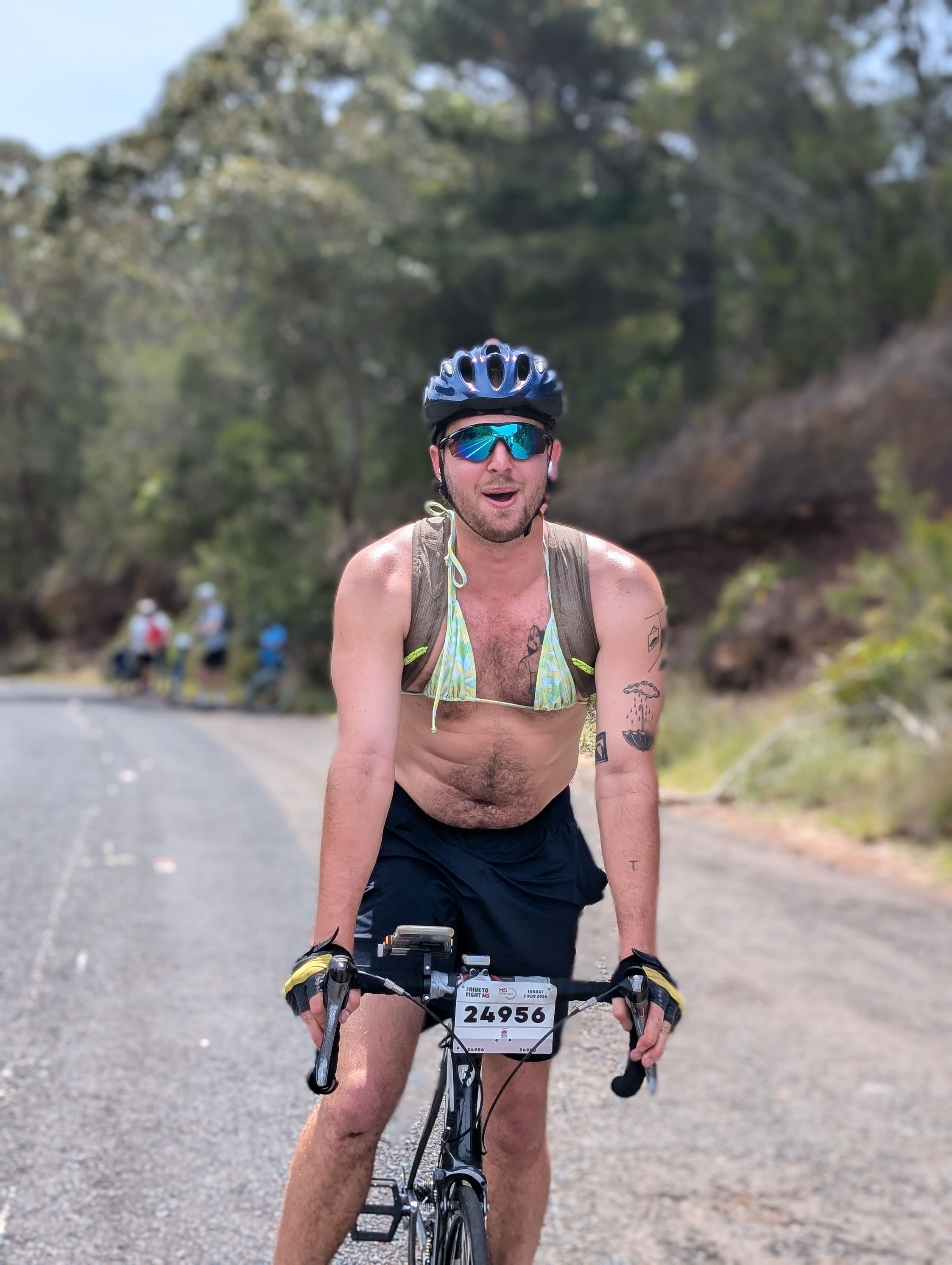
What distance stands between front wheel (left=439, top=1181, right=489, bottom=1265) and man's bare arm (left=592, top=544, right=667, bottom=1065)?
0.56 meters

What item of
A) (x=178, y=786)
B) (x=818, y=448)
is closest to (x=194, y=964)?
(x=178, y=786)

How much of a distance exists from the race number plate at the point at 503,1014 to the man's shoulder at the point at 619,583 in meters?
0.83

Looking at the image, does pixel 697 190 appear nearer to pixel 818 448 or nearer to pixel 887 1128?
pixel 818 448

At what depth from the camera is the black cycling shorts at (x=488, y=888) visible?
315 centimetres

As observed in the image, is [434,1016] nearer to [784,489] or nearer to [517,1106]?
[517,1106]

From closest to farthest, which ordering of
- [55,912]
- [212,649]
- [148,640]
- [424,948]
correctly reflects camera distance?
[424,948] → [55,912] → [212,649] → [148,640]

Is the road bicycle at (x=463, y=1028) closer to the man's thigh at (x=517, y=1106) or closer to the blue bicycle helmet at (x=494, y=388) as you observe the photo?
the man's thigh at (x=517, y=1106)

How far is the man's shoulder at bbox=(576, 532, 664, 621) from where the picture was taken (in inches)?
125

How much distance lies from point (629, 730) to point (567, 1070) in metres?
3.01

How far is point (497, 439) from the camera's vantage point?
3.13 m

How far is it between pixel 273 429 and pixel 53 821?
22108 millimetres

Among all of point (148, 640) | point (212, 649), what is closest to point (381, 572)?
point (212, 649)

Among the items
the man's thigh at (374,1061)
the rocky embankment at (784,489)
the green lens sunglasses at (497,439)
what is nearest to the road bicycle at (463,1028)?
the man's thigh at (374,1061)

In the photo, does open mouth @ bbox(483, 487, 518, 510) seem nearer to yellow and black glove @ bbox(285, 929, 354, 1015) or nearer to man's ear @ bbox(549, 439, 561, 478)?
man's ear @ bbox(549, 439, 561, 478)
